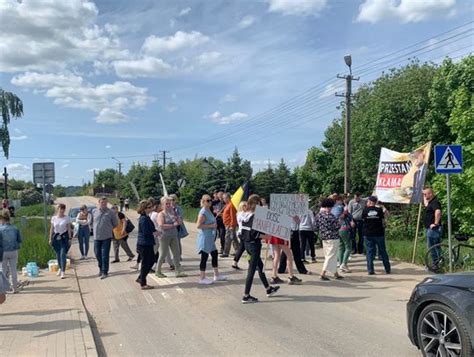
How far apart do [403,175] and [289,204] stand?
433cm

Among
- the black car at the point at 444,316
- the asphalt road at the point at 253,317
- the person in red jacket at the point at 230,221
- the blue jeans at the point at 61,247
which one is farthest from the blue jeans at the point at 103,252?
the black car at the point at 444,316

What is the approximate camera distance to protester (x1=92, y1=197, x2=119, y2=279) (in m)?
11.9

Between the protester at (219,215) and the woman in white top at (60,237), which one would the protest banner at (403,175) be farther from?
the woman in white top at (60,237)

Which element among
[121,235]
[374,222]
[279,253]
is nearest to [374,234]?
[374,222]

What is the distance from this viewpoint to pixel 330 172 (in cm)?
3759

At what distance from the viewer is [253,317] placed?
772cm

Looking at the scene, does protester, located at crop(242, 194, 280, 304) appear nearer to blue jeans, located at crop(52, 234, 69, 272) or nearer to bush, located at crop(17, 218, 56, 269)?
blue jeans, located at crop(52, 234, 69, 272)

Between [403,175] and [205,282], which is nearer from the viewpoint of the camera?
[205,282]

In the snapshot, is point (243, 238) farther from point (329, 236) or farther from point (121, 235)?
point (121, 235)

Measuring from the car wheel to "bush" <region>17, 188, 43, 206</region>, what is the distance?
3566 inches

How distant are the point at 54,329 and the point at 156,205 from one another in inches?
212

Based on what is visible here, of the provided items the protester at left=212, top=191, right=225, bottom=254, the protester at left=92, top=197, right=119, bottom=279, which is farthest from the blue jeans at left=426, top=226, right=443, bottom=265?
the protester at left=92, top=197, right=119, bottom=279

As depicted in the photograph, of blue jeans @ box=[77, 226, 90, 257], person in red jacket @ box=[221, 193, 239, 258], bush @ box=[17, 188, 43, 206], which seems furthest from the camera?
bush @ box=[17, 188, 43, 206]

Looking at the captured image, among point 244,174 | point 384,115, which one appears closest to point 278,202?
point 384,115
